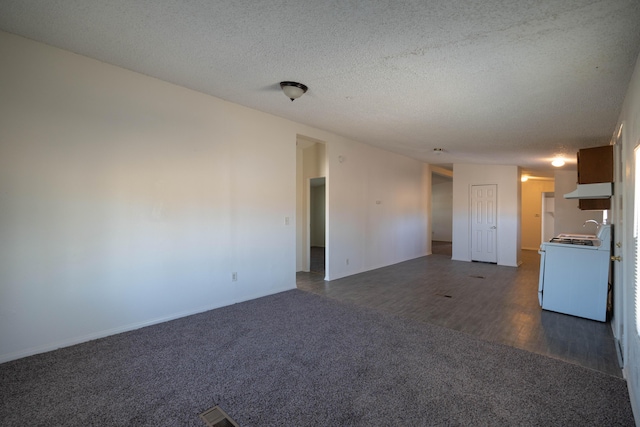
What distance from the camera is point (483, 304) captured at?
409 cm

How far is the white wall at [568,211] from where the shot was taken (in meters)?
7.23

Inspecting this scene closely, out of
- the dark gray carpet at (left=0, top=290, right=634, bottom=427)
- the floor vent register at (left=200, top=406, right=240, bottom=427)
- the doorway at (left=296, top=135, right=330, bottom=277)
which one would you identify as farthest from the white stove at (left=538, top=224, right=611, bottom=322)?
the floor vent register at (left=200, top=406, right=240, bottom=427)

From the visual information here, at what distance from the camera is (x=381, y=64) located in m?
2.61

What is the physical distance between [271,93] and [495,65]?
2.28 meters

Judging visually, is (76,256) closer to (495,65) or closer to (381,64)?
(381,64)

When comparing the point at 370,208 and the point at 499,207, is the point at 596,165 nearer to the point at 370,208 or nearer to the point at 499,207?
the point at 370,208

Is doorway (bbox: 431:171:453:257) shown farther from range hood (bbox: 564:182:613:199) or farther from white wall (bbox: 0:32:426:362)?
white wall (bbox: 0:32:426:362)

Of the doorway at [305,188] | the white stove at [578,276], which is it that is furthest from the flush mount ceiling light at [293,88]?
the white stove at [578,276]

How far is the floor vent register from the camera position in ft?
5.74

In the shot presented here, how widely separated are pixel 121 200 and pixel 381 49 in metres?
2.86

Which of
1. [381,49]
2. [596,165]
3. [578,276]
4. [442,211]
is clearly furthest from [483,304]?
[442,211]

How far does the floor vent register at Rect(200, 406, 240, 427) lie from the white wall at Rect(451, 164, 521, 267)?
7.36 m

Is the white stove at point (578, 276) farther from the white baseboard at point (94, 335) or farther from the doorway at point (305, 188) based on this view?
the white baseboard at point (94, 335)

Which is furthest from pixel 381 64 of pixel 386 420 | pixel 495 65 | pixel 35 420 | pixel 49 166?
pixel 35 420
